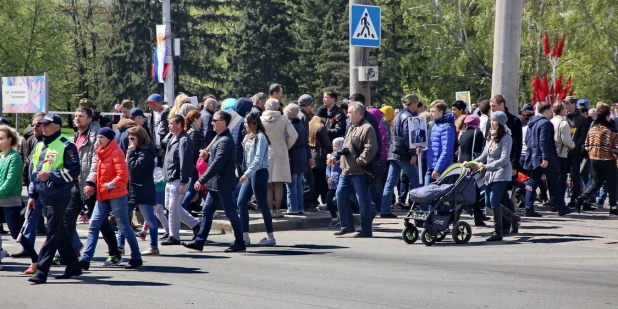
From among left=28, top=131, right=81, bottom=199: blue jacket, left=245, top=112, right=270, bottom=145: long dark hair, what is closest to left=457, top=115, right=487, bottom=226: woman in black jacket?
left=245, top=112, right=270, bottom=145: long dark hair

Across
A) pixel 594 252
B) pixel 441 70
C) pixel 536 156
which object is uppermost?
pixel 441 70

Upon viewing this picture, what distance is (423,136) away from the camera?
15891mm

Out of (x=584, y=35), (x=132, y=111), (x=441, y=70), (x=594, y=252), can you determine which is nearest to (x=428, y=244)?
(x=594, y=252)

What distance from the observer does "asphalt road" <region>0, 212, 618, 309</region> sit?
8586mm

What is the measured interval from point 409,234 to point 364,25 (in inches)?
186

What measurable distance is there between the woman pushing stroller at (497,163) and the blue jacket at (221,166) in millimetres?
3152

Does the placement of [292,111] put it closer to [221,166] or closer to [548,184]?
[221,166]

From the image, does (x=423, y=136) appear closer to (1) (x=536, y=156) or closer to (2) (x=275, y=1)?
(1) (x=536, y=156)

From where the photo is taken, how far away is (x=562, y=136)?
1684 cm

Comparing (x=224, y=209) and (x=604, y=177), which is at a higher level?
(x=604, y=177)

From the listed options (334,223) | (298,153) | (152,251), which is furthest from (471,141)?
(152,251)

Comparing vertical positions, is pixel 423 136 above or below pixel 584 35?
below

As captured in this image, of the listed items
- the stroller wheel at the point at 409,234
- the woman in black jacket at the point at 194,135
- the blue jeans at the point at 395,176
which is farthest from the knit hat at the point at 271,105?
the stroller wheel at the point at 409,234

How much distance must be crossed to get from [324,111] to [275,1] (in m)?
46.5
